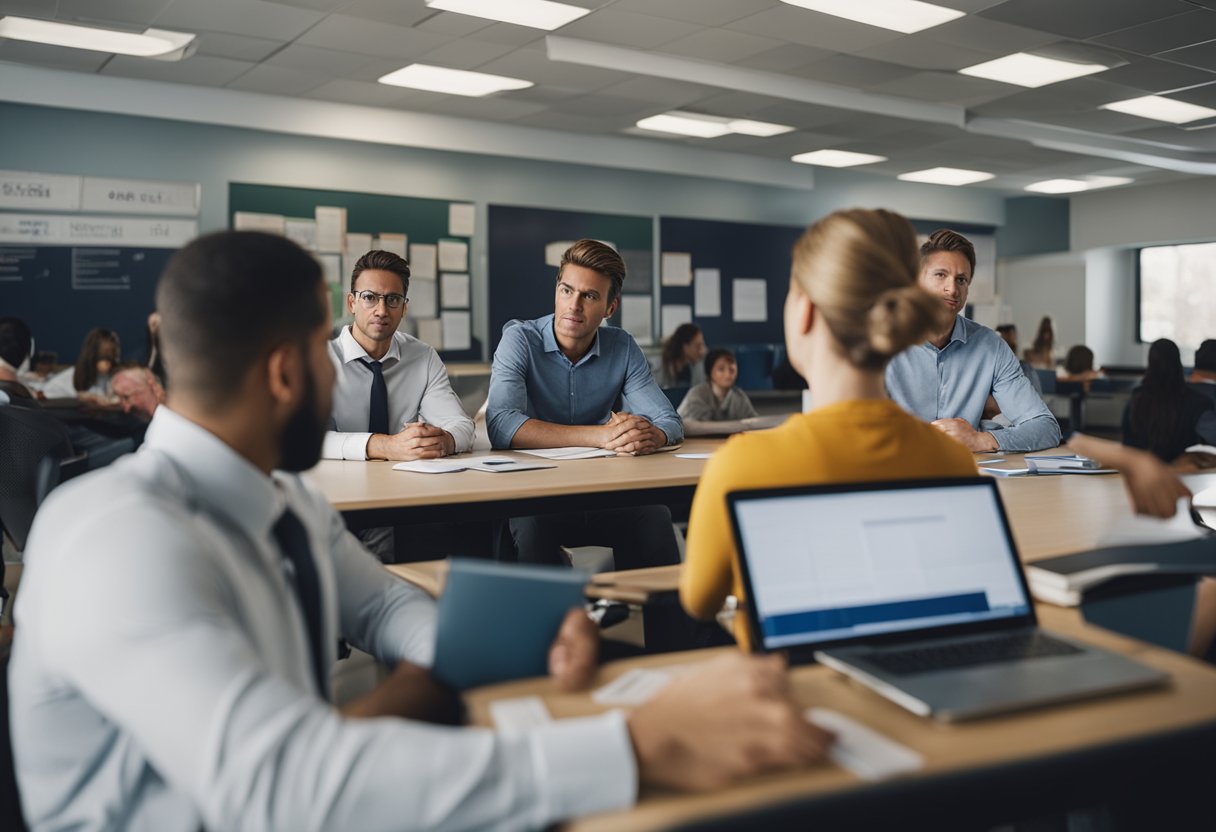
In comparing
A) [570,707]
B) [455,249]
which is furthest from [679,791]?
[455,249]

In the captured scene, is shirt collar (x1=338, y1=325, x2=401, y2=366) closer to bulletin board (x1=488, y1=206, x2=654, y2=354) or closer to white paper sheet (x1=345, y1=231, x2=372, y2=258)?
white paper sheet (x1=345, y1=231, x2=372, y2=258)

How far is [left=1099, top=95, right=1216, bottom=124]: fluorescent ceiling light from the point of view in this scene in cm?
686

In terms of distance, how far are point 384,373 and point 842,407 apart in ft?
7.30

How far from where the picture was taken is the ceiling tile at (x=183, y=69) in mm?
5852

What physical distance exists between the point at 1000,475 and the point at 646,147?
630cm

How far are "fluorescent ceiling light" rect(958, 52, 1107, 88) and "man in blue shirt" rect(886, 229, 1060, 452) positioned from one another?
3154mm

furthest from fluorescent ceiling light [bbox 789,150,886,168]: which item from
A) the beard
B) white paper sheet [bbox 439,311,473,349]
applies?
the beard

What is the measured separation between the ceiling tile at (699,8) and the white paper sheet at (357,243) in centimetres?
295

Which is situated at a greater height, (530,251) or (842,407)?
(530,251)

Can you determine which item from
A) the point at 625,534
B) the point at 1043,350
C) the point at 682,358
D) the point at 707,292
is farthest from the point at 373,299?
the point at 1043,350

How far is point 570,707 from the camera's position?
3.37 feet

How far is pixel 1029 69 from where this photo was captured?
6.01 metres

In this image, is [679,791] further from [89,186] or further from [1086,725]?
[89,186]

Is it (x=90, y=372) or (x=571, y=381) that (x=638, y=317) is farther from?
(x=571, y=381)
